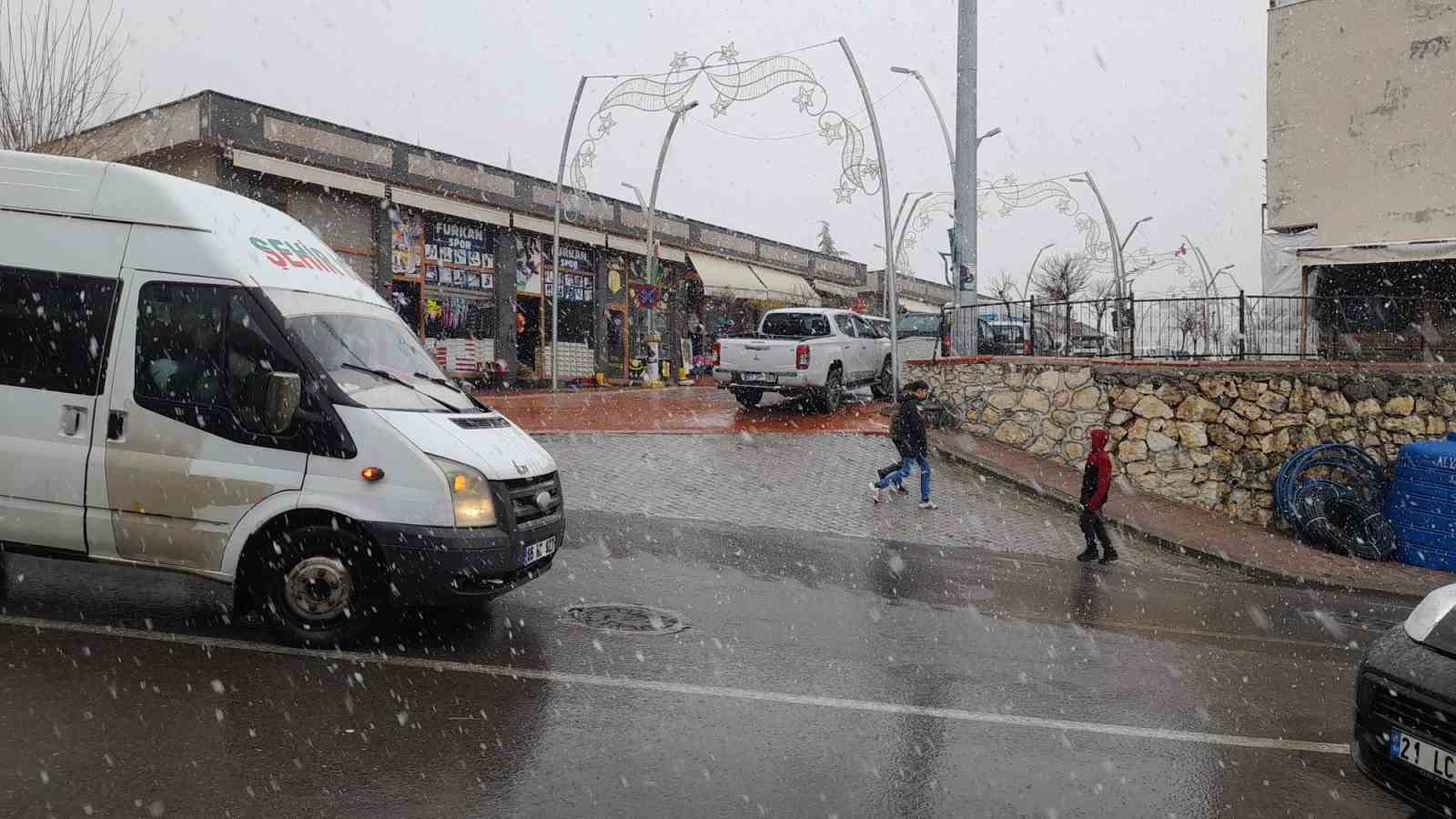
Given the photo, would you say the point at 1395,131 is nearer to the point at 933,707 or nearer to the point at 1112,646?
the point at 1112,646

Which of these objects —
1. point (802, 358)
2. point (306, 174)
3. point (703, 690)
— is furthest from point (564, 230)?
point (703, 690)

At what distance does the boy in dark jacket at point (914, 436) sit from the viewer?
38.0 ft

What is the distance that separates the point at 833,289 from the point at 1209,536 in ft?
97.2

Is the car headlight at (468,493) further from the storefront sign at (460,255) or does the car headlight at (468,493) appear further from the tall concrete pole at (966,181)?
the storefront sign at (460,255)

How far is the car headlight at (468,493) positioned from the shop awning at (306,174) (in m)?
16.2

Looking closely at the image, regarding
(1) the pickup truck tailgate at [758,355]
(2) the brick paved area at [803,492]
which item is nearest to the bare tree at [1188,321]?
(2) the brick paved area at [803,492]

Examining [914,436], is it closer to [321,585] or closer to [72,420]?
[321,585]

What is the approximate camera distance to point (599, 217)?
2886 centimetres

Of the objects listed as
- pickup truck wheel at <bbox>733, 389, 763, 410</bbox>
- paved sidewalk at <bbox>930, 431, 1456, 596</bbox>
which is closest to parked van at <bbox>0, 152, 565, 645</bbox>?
paved sidewalk at <bbox>930, 431, 1456, 596</bbox>

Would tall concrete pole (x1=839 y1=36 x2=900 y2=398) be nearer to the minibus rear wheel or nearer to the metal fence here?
the metal fence

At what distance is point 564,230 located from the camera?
2733 cm

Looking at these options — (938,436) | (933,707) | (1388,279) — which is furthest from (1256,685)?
(1388,279)

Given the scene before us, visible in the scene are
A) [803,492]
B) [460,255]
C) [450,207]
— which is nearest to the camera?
[803,492]

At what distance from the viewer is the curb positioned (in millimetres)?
9945
